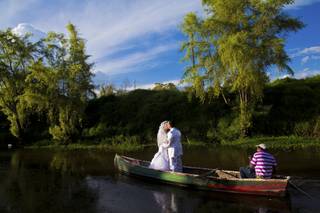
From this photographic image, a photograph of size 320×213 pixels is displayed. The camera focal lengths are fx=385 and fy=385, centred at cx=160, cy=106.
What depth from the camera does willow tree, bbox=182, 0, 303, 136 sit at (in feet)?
85.7

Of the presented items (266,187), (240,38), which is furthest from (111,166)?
(240,38)

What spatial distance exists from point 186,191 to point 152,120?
20.4 metres

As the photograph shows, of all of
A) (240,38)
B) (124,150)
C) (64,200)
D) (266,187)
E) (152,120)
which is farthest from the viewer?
(152,120)

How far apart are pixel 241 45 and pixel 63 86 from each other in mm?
15554

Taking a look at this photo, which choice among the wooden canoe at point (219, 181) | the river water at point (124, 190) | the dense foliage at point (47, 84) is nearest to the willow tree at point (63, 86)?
the dense foliage at point (47, 84)

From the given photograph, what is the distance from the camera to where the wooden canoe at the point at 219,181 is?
12.2 meters

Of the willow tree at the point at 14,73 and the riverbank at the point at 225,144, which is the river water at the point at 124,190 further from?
the willow tree at the point at 14,73

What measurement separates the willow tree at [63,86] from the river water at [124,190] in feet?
30.9

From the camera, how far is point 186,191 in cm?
1385

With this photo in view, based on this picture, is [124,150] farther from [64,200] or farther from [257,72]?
[64,200]

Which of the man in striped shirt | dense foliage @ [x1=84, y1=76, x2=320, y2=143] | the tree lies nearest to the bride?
the man in striped shirt

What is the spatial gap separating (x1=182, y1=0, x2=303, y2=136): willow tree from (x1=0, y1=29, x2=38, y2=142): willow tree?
52.4 feet

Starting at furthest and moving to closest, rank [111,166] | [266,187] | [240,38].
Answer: [240,38] < [111,166] < [266,187]

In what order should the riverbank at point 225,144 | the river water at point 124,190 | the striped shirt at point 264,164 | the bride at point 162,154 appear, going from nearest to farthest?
the river water at point 124,190
the striped shirt at point 264,164
the bride at point 162,154
the riverbank at point 225,144
